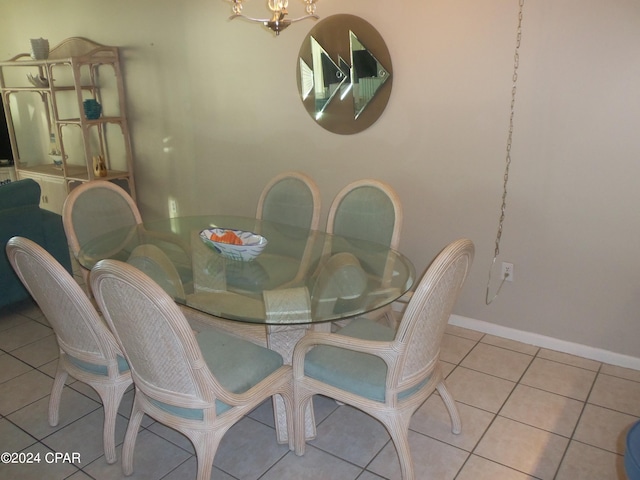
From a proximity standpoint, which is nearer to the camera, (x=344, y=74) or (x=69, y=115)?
(x=344, y=74)

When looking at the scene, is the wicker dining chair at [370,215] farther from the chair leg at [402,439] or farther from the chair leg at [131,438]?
the chair leg at [131,438]

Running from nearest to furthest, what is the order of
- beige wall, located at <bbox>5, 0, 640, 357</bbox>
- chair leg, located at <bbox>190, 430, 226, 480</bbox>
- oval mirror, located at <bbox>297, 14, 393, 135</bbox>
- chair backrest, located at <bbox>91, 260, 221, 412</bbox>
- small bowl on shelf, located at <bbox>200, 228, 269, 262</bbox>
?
chair backrest, located at <bbox>91, 260, 221, 412</bbox> → chair leg, located at <bbox>190, 430, 226, 480</bbox> → small bowl on shelf, located at <bbox>200, 228, 269, 262</bbox> → beige wall, located at <bbox>5, 0, 640, 357</bbox> → oval mirror, located at <bbox>297, 14, 393, 135</bbox>

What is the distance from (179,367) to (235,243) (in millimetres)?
846

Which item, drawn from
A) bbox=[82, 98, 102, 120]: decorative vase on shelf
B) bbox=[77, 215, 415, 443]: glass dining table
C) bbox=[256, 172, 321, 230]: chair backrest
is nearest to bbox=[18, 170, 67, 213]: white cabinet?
bbox=[82, 98, 102, 120]: decorative vase on shelf

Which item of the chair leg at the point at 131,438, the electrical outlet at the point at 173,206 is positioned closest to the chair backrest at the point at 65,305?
A: the chair leg at the point at 131,438

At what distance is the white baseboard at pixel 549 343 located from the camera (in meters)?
2.54

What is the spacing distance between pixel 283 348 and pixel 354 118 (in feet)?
5.17

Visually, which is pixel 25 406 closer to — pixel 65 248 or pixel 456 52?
pixel 65 248

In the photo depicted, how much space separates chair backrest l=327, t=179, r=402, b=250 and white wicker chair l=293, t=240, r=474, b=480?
2.16 feet

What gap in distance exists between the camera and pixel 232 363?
1.79m

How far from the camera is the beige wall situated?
2342 millimetres

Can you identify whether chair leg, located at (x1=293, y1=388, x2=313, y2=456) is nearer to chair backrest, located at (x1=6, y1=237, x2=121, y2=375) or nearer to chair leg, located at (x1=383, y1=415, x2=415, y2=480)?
chair leg, located at (x1=383, y1=415, x2=415, y2=480)

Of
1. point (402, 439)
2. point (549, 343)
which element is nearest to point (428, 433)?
point (402, 439)

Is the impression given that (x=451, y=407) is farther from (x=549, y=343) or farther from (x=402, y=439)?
(x=549, y=343)
